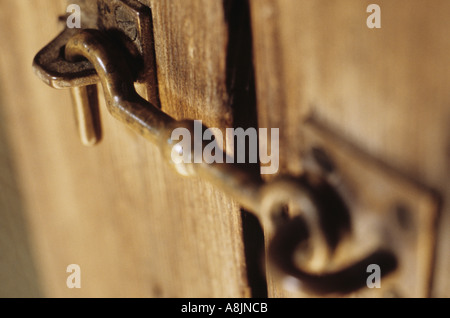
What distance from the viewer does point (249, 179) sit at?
34 cm

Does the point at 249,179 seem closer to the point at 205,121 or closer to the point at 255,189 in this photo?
the point at 255,189

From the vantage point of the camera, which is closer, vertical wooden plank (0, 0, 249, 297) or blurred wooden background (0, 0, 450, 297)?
blurred wooden background (0, 0, 450, 297)

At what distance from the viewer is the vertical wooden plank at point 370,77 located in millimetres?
282

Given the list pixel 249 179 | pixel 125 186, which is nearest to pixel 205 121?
pixel 249 179

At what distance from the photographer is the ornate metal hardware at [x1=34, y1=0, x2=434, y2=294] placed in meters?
0.32

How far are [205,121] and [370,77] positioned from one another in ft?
0.55

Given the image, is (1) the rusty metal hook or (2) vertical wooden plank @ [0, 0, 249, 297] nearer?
(1) the rusty metal hook

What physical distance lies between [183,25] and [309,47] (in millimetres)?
127

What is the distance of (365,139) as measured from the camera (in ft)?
1.10

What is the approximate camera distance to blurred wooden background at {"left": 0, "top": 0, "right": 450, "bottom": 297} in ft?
0.98
